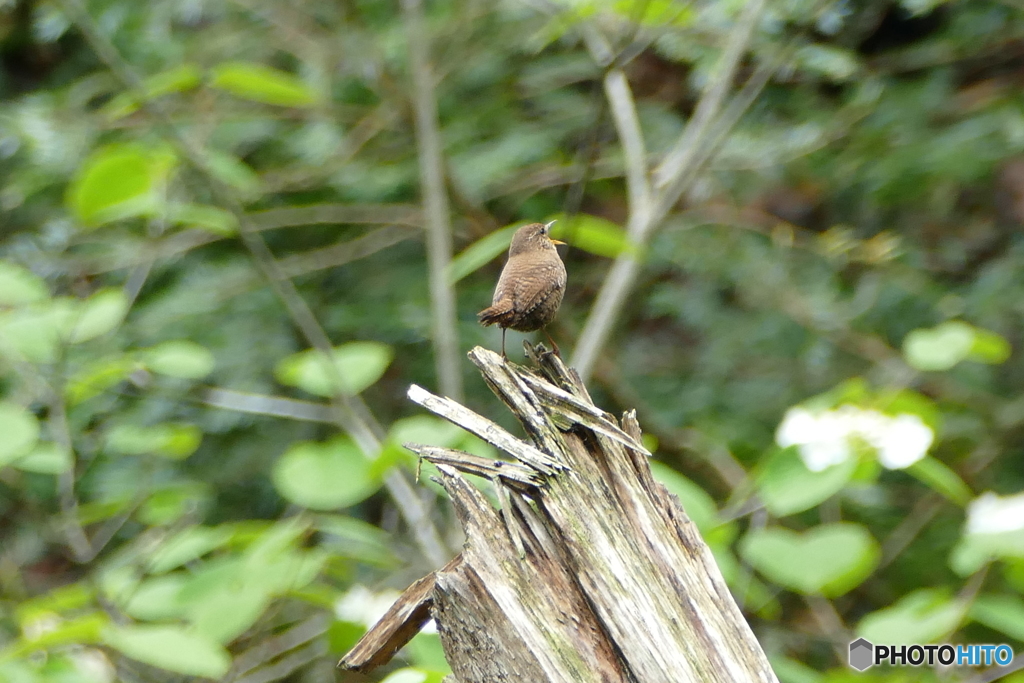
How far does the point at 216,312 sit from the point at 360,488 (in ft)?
5.27

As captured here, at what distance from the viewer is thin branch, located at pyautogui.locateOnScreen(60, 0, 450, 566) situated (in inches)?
79.2

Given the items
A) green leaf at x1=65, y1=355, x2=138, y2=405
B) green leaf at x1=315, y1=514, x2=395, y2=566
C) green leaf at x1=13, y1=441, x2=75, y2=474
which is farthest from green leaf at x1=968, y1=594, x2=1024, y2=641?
green leaf at x1=13, y1=441, x2=75, y2=474

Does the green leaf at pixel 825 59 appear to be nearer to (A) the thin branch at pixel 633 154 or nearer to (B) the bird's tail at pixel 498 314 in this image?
(A) the thin branch at pixel 633 154

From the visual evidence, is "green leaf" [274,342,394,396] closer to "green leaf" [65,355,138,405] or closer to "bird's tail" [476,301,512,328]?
"green leaf" [65,355,138,405]

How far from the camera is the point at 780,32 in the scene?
296cm

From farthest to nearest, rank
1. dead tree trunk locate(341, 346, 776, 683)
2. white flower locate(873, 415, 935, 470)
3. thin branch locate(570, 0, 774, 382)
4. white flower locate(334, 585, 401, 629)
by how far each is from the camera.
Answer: thin branch locate(570, 0, 774, 382), white flower locate(334, 585, 401, 629), white flower locate(873, 415, 935, 470), dead tree trunk locate(341, 346, 776, 683)

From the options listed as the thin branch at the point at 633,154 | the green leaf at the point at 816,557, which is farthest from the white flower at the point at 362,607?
the thin branch at the point at 633,154

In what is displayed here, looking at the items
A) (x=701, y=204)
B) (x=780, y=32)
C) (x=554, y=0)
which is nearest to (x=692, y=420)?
(x=701, y=204)

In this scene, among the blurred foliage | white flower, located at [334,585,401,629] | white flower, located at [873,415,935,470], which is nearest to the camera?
white flower, located at [873,415,935,470]

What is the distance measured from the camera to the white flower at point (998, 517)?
5.80 ft

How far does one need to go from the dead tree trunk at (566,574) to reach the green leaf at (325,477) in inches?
21.4

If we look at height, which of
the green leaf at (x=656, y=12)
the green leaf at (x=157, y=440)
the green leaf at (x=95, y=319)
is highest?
the green leaf at (x=656, y=12)

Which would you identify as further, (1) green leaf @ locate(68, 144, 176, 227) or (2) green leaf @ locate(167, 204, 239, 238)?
(2) green leaf @ locate(167, 204, 239, 238)

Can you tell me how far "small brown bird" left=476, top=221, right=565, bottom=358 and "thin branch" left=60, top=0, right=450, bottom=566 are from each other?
1.77 feet
